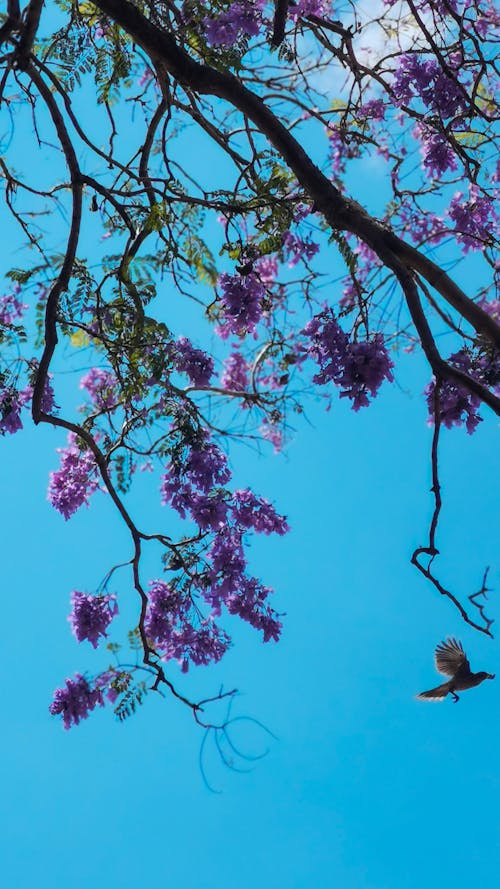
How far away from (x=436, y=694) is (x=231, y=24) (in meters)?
2.98

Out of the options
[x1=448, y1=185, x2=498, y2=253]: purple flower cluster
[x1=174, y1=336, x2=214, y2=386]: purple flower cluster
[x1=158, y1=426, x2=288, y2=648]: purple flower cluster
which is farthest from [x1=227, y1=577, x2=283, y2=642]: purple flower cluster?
[x1=448, y1=185, x2=498, y2=253]: purple flower cluster

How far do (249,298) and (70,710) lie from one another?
2453 millimetres

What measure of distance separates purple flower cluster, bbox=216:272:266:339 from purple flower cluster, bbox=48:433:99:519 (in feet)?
4.74

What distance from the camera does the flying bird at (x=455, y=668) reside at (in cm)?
345

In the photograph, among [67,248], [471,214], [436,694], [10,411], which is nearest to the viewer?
[67,248]

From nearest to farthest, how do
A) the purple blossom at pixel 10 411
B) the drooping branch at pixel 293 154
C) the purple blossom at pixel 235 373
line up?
the drooping branch at pixel 293 154, the purple blossom at pixel 10 411, the purple blossom at pixel 235 373

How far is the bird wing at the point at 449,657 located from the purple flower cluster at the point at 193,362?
5.26 ft

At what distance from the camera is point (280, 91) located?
17.5 feet

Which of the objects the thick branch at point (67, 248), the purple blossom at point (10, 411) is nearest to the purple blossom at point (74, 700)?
the purple blossom at point (10, 411)

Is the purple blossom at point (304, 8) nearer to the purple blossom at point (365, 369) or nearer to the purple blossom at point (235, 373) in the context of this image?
the purple blossom at point (365, 369)

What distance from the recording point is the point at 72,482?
4.91 m

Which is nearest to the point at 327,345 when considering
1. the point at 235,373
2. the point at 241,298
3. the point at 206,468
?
the point at 241,298

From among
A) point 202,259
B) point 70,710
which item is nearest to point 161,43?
point 202,259

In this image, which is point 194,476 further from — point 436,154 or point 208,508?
point 436,154
